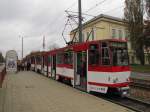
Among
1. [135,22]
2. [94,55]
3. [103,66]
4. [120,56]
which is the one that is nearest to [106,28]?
[135,22]

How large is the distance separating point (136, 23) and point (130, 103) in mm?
40360

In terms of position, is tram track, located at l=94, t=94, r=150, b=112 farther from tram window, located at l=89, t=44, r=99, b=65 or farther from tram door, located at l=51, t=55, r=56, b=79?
tram door, located at l=51, t=55, r=56, b=79

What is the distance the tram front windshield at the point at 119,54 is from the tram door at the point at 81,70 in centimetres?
222

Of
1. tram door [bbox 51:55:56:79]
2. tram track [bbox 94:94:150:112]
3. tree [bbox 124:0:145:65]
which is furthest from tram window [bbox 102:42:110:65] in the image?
tree [bbox 124:0:145:65]

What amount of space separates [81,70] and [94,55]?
234 cm

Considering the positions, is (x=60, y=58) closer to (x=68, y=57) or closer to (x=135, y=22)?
(x=68, y=57)

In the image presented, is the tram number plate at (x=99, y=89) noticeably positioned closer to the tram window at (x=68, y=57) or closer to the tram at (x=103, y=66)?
the tram at (x=103, y=66)

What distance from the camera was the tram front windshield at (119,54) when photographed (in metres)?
14.9

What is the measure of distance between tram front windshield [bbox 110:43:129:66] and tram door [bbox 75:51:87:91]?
87.4 inches

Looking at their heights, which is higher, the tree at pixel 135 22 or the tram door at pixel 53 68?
the tree at pixel 135 22

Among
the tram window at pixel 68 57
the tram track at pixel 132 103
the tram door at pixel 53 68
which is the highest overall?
the tram window at pixel 68 57

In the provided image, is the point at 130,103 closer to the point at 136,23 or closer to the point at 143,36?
the point at 143,36

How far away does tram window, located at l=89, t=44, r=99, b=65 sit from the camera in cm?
1545

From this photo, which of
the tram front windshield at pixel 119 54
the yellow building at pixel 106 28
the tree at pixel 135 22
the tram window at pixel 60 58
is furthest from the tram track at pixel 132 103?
the yellow building at pixel 106 28
